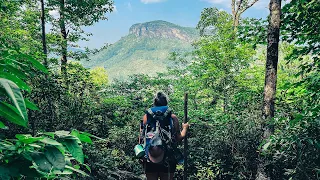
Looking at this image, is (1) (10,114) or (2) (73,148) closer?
(1) (10,114)

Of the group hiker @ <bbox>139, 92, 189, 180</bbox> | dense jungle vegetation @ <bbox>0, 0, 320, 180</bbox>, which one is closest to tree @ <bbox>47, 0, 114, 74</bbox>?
dense jungle vegetation @ <bbox>0, 0, 320, 180</bbox>

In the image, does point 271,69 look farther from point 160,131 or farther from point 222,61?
point 222,61

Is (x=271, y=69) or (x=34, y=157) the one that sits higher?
(x=271, y=69)

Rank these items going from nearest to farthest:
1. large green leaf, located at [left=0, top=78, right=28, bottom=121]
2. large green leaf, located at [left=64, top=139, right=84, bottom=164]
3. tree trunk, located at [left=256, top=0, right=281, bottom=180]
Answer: large green leaf, located at [left=0, top=78, right=28, bottom=121], large green leaf, located at [left=64, top=139, right=84, bottom=164], tree trunk, located at [left=256, top=0, right=281, bottom=180]

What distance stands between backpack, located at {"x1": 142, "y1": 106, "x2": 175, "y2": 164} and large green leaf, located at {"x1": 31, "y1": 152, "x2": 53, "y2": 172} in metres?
3.35

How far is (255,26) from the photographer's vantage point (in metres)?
6.84

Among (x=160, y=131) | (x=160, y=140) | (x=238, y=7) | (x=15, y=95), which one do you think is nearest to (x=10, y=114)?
(x=15, y=95)

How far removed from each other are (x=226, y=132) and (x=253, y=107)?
1.57m

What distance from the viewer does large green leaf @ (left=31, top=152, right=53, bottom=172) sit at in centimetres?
89

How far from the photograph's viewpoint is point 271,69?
582 cm

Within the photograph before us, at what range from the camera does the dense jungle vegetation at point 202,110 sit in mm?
1378

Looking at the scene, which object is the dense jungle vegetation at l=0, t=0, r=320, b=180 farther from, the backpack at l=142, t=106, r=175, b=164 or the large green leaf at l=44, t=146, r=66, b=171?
the backpack at l=142, t=106, r=175, b=164

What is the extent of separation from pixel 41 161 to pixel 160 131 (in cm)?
352

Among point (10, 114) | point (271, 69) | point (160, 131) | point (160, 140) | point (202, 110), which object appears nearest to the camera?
point (10, 114)
